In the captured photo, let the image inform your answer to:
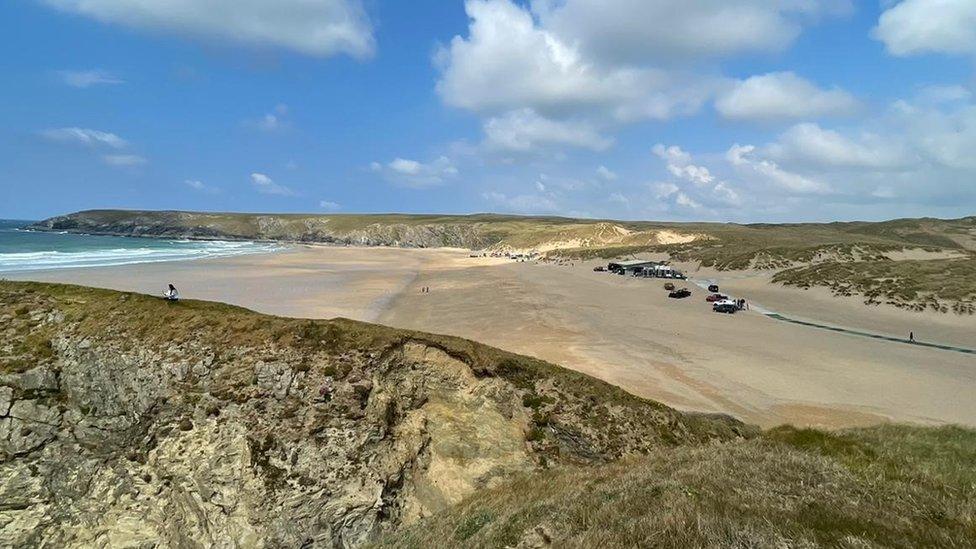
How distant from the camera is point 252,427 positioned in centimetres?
1077

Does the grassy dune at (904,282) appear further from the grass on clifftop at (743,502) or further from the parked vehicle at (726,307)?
the grass on clifftop at (743,502)

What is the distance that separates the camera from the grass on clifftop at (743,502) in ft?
21.0

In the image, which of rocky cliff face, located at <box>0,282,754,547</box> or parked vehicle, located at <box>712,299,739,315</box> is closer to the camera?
rocky cliff face, located at <box>0,282,754,547</box>

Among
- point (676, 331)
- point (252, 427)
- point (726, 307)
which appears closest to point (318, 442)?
point (252, 427)

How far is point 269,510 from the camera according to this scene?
Result: 1004cm

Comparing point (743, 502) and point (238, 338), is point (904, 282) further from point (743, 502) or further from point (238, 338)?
point (238, 338)

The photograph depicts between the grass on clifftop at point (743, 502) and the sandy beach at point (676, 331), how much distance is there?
51.6ft

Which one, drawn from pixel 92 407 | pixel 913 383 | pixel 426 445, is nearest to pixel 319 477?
pixel 426 445

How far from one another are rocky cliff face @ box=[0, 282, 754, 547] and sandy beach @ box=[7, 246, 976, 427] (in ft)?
56.3

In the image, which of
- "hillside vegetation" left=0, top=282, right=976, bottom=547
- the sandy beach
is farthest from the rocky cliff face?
the sandy beach

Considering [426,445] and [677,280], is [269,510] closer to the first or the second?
[426,445]

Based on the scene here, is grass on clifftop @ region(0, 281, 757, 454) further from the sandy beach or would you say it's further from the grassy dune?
the grassy dune

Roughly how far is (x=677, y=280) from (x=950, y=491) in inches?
3213

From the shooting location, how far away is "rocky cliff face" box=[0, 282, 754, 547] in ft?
34.1
